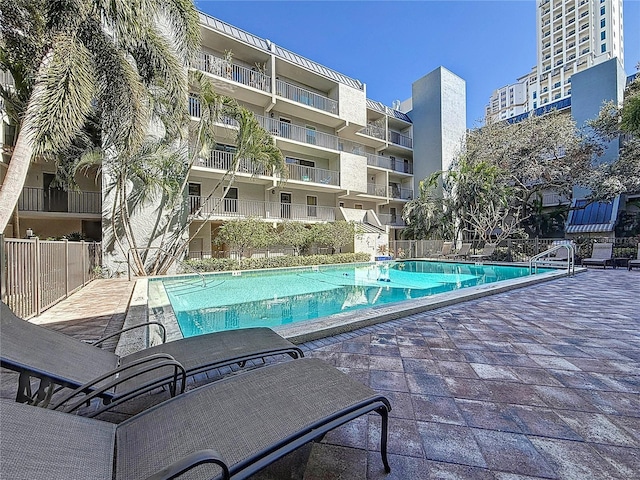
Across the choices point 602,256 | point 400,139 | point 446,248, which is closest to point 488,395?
point 602,256

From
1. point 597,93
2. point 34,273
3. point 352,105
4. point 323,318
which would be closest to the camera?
point 323,318

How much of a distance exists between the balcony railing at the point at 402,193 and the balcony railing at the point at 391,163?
1553 millimetres

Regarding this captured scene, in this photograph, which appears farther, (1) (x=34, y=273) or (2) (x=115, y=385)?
(1) (x=34, y=273)

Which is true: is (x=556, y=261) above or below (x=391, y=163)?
below

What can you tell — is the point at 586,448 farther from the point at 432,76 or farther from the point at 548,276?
the point at 432,76

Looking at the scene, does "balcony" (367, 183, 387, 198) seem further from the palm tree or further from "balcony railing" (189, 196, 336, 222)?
the palm tree

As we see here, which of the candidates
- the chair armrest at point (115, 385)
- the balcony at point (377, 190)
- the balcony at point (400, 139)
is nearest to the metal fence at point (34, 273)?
the chair armrest at point (115, 385)

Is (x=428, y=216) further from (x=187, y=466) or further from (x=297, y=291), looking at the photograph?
(x=187, y=466)

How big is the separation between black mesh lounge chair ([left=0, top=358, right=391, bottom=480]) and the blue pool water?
Answer: 3.97 meters

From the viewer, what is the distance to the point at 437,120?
24.1 meters

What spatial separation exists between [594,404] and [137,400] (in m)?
3.73

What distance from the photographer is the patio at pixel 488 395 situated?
6.07ft

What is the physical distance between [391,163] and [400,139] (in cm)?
245

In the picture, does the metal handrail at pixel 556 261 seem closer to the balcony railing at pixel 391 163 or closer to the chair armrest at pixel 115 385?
the chair armrest at pixel 115 385
